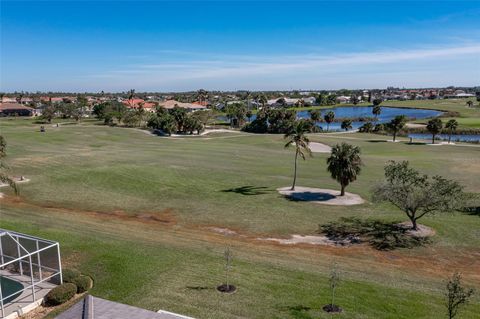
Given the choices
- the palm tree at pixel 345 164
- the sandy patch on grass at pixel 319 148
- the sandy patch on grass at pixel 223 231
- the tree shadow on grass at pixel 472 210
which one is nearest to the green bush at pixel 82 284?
the sandy patch on grass at pixel 223 231

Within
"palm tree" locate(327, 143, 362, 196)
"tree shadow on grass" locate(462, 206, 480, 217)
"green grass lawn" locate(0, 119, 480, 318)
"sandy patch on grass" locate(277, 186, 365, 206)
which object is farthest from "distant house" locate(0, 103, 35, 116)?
"tree shadow on grass" locate(462, 206, 480, 217)

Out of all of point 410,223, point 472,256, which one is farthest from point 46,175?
point 472,256

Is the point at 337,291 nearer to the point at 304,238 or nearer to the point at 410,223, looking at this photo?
the point at 304,238

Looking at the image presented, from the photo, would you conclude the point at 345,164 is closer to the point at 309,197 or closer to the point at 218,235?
the point at 309,197

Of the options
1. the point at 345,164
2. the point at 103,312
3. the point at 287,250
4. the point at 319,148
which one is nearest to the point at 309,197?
the point at 345,164

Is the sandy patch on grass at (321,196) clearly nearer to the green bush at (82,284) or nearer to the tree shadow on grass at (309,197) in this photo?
the tree shadow on grass at (309,197)
